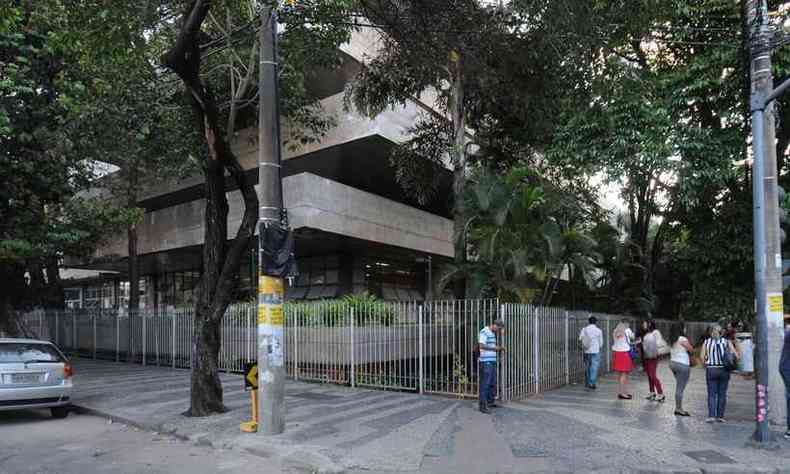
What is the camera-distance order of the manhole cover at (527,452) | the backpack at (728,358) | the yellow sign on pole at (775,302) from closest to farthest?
1. the manhole cover at (527,452)
2. the yellow sign on pole at (775,302)
3. the backpack at (728,358)

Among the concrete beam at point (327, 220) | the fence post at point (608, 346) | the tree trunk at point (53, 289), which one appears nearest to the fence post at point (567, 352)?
the fence post at point (608, 346)

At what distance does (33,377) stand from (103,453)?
11.0ft

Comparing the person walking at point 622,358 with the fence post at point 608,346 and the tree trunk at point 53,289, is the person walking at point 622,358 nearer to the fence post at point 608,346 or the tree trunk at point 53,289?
the fence post at point 608,346

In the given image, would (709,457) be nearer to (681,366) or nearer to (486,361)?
(681,366)

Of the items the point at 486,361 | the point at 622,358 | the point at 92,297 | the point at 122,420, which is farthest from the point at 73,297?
the point at 622,358

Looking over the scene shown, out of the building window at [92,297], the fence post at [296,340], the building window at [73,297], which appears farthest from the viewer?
the building window at [73,297]

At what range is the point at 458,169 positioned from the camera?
16.4 meters

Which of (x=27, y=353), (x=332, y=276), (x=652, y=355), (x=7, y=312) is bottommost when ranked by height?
(x=652, y=355)

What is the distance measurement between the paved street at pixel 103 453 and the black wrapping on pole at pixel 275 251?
100 inches

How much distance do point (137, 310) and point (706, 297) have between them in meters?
18.8

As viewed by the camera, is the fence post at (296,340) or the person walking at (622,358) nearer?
the person walking at (622,358)

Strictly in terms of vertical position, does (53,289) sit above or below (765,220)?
below

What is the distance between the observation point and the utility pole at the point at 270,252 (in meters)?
8.79

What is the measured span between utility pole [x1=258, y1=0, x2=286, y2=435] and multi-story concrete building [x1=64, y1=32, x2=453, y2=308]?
A: 341 inches
